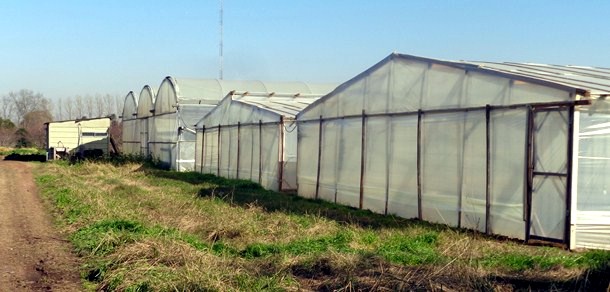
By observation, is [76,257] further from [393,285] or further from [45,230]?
[393,285]

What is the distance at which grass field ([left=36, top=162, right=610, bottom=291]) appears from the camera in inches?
271

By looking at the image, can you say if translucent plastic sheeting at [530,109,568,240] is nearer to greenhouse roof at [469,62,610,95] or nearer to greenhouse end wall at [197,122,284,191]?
greenhouse roof at [469,62,610,95]

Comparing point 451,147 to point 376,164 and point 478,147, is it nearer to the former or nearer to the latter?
point 478,147

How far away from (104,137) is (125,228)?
32.5m

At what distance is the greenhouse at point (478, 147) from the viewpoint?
1084 centimetres

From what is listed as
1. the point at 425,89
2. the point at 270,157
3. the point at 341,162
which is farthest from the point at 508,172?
the point at 270,157

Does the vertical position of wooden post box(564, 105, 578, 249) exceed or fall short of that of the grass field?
it exceeds it

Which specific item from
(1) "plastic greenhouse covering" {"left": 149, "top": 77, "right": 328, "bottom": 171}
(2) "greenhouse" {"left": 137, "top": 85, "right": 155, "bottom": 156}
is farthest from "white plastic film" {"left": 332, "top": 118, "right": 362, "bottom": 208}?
(2) "greenhouse" {"left": 137, "top": 85, "right": 155, "bottom": 156}

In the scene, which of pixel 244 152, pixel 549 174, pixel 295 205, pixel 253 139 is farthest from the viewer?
pixel 244 152

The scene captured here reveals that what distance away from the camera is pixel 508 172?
11.8 meters

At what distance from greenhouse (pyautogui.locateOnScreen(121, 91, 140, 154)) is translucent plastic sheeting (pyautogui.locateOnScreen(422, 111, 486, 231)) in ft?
94.5

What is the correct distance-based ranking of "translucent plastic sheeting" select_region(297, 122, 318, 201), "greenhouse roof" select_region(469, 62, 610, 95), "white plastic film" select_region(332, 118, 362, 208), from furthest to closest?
1. "translucent plastic sheeting" select_region(297, 122, 318, 201)
2. "white plastic film" select_region(332, 118, 362, 208)
3. "greenhouse roof" select_region(469, 62, 610, 95)

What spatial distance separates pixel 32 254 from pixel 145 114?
28.7 meters

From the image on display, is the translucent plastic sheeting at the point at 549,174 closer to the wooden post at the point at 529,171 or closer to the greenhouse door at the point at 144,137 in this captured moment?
the wooden post at the point at 529,171
